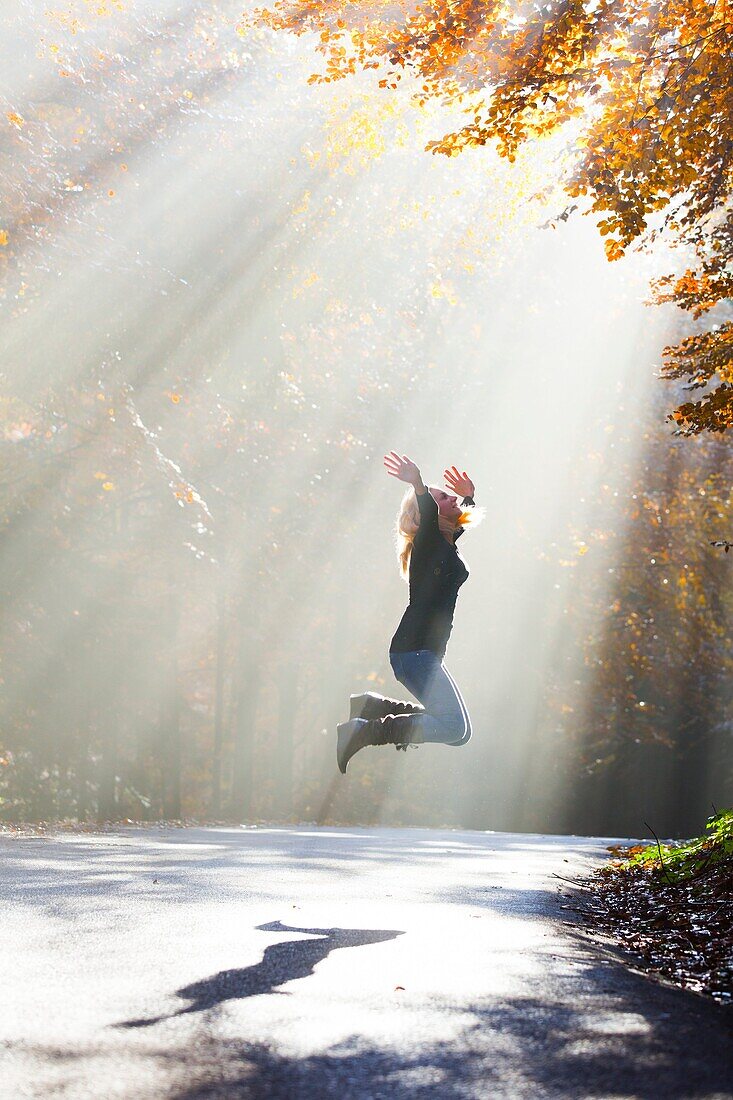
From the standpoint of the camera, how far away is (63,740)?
100ft

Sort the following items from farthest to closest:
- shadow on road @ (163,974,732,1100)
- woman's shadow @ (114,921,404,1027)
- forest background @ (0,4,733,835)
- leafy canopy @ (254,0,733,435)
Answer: forest background @ (0,4,733,835) < leafy canopy @ (254,0,733,435) < woman's shadow @ (114,921,404,1027) < shadow on road @ (163,974,732,1100)

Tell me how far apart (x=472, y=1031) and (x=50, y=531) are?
23848 mm

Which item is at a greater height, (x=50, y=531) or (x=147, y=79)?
(x=147, y=79)

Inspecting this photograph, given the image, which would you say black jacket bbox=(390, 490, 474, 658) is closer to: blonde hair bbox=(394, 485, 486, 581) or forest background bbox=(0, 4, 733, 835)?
blonde hair bbox=(394, 485, 486, 581)

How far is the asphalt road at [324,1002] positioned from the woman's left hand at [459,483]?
2305 millimetres

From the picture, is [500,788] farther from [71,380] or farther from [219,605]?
[71,380]

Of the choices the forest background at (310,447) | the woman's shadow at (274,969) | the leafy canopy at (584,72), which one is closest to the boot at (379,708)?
the woman's shadow at (274,969)

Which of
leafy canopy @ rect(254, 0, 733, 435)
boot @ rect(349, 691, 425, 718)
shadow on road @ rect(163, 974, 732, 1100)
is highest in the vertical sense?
leafy canopy @ rect(254, 0, 733, 435)

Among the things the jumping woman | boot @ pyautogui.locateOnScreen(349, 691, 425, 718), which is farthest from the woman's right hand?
boot @ pyautogui.locateOnScreen(349, 691, 425, 718)

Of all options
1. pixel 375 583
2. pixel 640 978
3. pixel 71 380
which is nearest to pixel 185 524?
pixel 71 380

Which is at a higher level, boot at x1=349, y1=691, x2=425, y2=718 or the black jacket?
the black jacket

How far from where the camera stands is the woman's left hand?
7.45 meters

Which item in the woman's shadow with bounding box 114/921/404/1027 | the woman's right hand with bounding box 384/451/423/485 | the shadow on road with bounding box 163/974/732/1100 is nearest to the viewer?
the shadow on road with bounding box 163/974/732/1100

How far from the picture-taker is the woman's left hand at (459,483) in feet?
24.4
